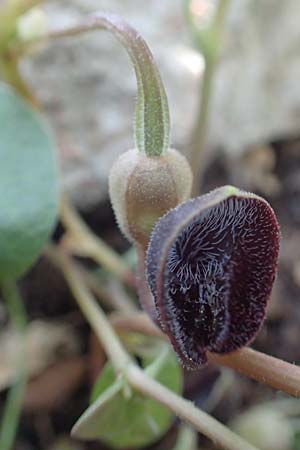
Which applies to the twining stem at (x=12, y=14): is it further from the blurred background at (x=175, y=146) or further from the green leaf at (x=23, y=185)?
the blurred background at (x=175, y=146)

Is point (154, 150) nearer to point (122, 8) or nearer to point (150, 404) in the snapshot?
point (150, 404)

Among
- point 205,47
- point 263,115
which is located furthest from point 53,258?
Result: point 263,115

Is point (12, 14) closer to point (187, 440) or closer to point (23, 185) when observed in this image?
point (23, 185)

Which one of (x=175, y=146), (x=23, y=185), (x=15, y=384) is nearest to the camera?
(x=23, y=185)

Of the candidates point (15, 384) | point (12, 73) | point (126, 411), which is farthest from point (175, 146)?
point (126, 411)

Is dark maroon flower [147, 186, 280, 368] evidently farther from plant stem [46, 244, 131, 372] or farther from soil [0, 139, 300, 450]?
soil [0, 139, 300, 450]

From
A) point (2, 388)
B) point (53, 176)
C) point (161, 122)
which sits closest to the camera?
point (161, 122)
